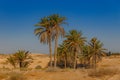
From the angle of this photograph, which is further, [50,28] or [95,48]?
[95,48]

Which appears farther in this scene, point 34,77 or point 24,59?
point 24,59

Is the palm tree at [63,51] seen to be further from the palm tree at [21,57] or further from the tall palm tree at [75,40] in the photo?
the palm tree at [21,57]

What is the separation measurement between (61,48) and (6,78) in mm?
40271

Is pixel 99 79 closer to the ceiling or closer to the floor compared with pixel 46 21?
closer to the floor

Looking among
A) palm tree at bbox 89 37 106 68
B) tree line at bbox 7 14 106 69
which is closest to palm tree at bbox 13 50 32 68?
tree line at bbox 7 14 106 69

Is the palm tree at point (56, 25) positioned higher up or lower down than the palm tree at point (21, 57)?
higher up

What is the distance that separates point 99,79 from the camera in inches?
934

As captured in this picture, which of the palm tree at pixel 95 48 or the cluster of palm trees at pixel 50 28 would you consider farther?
the palm tree at pixel 95 48

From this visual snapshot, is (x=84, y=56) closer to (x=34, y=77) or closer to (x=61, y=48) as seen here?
(x=61, y=48)

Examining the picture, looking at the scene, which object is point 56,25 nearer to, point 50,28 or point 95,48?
point 50,28

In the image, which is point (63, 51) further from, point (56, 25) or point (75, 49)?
point (56, 25)

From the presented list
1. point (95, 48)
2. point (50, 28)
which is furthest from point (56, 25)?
point (95, 48)

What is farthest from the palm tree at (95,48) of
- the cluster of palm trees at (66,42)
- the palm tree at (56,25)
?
the palm tree at (56,25)

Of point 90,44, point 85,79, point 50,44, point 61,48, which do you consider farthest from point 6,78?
point 90,44
